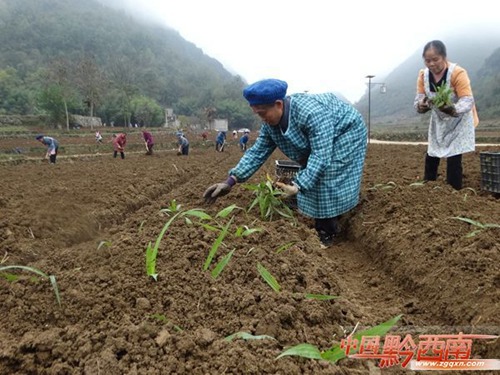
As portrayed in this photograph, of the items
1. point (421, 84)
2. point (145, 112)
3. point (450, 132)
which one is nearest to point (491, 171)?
point (450, 132)

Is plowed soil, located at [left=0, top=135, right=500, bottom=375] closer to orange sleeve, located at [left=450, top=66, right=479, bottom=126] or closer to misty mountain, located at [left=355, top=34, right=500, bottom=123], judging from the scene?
orange sleeve, located at [left=450, top=66, right=479, bottom=126]

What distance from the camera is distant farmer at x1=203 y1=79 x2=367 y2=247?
3098mm

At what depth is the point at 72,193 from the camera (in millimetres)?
5863

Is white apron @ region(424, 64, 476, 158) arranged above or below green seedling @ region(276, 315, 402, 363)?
above

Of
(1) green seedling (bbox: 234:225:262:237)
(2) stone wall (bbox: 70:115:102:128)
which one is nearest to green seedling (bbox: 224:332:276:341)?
(1) green seedling (bbox: 234:225:262:237)

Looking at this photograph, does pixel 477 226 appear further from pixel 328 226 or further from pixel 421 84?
pixel 421 84

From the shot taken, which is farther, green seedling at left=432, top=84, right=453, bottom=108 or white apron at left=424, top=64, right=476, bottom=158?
white apron at left=424, top=64, right=476, bottom=158

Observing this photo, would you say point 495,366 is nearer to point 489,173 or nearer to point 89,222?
point 489,173

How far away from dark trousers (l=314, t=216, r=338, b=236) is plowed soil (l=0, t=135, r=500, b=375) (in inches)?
4.8

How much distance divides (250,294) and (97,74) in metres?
49.8

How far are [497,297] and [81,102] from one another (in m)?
54.5

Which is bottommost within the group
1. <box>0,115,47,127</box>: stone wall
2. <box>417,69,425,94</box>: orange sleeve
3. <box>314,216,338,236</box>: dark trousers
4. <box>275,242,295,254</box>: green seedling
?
<box>0,115,47,127</box>: stone wall

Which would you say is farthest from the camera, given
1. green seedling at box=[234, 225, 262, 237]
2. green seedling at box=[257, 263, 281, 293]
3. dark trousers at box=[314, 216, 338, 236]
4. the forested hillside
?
the forested hillside

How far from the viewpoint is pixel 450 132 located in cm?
407
